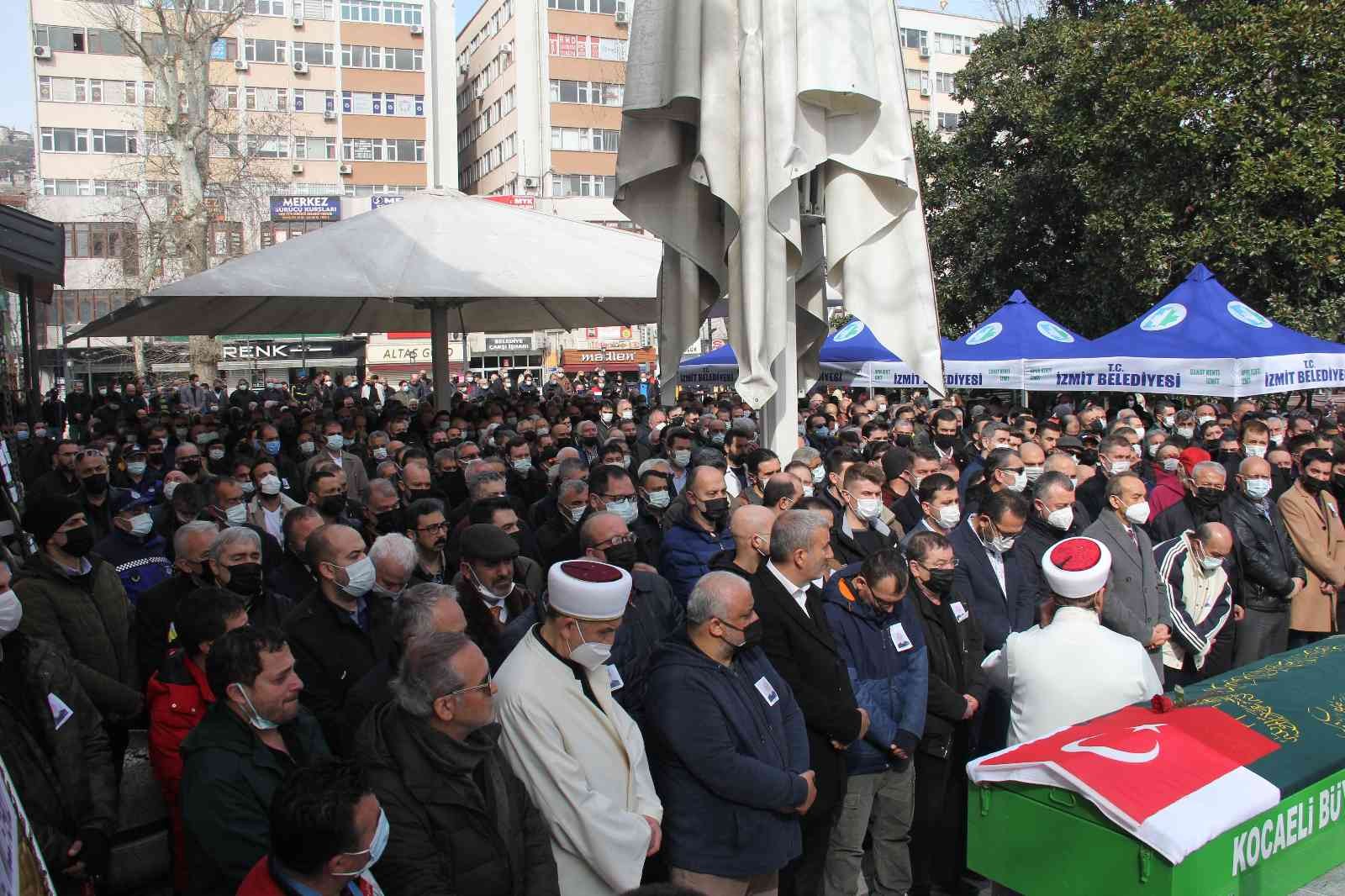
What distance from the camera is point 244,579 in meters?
4.86

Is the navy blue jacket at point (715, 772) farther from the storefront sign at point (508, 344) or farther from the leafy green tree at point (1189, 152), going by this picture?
the storefront sign at point (508, 344)

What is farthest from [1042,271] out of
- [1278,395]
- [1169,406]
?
[1169,406]

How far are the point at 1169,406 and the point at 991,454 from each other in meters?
7.06

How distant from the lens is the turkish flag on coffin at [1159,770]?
3.37 meters

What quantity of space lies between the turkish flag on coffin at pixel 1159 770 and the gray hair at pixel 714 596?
1049mm

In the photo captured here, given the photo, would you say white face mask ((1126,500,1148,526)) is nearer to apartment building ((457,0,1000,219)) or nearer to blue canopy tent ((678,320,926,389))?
blue canopy tent ((678,320,926,389))

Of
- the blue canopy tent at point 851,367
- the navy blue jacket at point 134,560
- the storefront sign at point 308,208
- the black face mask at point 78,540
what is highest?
the storefront sign at point 308,208

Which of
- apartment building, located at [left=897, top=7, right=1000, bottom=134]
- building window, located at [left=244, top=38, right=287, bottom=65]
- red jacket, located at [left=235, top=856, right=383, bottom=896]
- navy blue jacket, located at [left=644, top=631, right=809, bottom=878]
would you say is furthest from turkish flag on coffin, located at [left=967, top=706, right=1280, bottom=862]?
apartment building, located at [left=897, top=7, right=1000, bottom=134]

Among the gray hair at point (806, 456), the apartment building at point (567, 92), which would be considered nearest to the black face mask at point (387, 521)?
the gray hair at point (806, 456)

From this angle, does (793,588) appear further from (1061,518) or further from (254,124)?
(254,124)

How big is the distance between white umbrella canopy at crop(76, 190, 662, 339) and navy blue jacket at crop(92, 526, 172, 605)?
411 cm

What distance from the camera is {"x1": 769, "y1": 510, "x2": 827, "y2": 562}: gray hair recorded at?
14.4 feet

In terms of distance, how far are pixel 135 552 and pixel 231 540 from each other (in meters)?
1.79

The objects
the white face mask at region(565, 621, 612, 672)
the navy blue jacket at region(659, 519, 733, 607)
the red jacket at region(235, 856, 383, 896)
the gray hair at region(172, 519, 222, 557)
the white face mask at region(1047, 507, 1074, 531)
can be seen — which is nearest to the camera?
the red jacket at region(235, 856, 383, 896)
